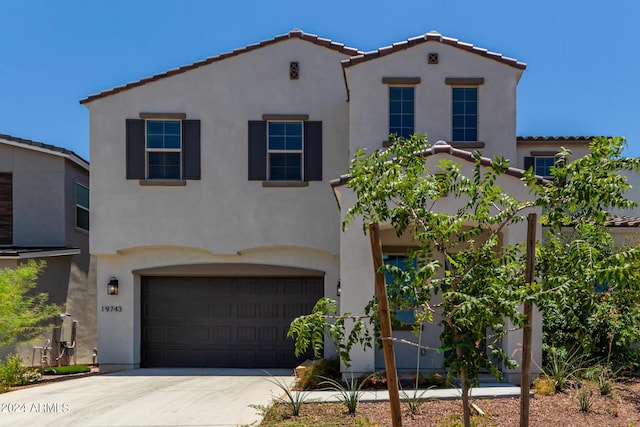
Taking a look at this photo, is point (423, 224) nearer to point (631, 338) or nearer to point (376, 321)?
point (376, 321)

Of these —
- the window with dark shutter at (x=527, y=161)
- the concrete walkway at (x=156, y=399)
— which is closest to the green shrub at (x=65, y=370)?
the concrete walkway at (x=156, y=399)

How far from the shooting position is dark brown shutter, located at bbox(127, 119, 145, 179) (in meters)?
14.0

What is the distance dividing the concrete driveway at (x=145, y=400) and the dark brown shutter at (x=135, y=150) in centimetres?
497

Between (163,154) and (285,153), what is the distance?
10.3 ft

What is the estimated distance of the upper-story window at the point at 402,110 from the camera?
42.1 ft

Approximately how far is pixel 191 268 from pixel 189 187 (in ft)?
6.93

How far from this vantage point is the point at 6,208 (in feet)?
51.8

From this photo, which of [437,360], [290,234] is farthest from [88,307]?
[437,360]

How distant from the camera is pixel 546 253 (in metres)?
6.00

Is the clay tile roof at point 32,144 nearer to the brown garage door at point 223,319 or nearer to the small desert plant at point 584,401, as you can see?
the brown garage door at point 223,319

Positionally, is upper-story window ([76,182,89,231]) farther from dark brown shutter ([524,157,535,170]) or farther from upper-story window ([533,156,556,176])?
upper-story window ([533,156,556,176])

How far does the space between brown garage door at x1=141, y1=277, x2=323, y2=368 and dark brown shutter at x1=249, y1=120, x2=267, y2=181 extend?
2.76 metres

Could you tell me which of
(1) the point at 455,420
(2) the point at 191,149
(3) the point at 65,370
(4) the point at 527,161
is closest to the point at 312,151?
(2) the point at 191,149

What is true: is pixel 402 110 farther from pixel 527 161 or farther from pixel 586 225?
pixel 586 225
